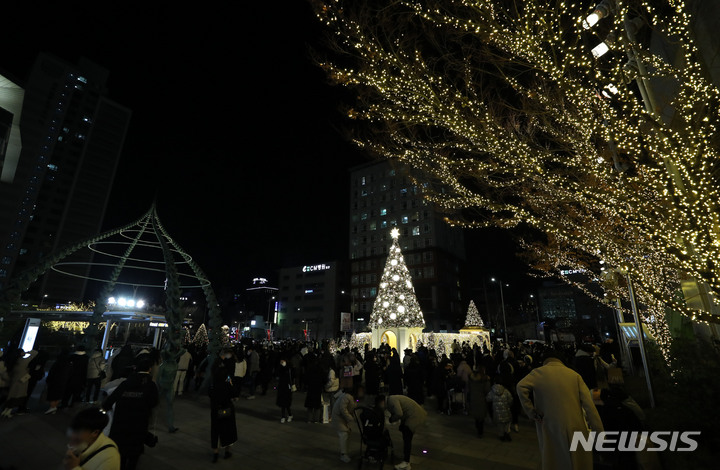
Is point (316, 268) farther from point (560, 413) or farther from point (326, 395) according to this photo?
point (560, 413)

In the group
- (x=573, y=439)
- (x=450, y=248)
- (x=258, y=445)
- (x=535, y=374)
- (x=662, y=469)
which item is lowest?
(x=258, y=445)

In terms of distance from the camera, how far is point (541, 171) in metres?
6.31

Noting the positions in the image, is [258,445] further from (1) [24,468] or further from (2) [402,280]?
(2) [402,280]

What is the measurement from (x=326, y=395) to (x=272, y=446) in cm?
708

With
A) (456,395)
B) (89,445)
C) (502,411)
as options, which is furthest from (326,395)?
(89,445)

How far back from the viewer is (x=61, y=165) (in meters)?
80.1

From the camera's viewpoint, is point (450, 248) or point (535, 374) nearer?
point (535, 374)

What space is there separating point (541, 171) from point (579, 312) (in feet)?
342

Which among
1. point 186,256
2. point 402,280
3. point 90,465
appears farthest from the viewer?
point 402,280

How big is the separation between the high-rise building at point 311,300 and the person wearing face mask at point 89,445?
6597 centimetres

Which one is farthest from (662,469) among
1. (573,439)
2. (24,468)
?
(24,468)

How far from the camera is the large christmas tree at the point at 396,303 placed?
914 inches

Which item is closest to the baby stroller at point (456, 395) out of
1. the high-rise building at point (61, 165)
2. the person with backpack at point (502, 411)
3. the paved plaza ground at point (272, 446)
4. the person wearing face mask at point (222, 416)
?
the paved plaza ground at point (272, 446)

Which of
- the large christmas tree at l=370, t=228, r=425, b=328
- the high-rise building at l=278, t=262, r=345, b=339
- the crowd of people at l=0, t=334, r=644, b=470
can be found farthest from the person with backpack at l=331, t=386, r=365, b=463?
the high-rise building at l=278, t=262, r=345, b=339
